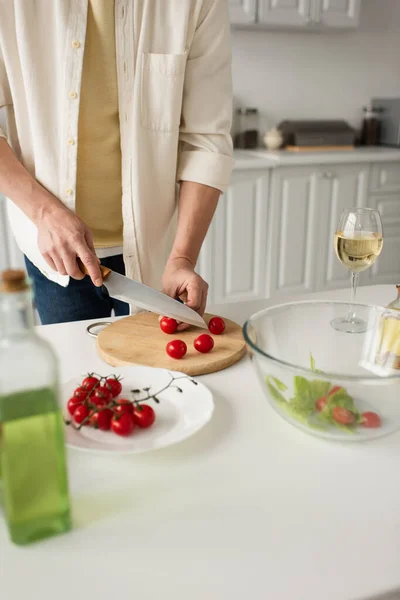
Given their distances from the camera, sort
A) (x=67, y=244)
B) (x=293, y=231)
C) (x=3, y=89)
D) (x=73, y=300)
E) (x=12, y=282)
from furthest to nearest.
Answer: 1. (x=293, y=231)
2. (x=73, y=300)
3. (x=3, y=89)
4. (x=67, y=244)
5. (x=12, y=282)

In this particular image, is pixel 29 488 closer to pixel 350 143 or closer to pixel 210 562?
pixel 210 562

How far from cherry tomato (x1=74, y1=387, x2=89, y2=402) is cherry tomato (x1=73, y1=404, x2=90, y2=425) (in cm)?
2

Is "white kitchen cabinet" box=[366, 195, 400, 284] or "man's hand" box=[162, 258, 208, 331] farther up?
"man's hand" box=[162, 258, 208, 331]

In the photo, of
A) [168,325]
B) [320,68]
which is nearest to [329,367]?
[168,325]

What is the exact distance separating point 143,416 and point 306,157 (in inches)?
96.8

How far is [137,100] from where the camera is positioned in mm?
1261

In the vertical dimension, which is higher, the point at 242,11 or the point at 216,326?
the point at 242,11

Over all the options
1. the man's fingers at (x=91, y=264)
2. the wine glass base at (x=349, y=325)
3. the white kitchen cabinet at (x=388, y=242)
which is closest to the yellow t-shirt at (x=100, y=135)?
the man's fingers at (x=91, y=264)

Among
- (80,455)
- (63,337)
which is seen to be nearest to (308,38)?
(63,337)

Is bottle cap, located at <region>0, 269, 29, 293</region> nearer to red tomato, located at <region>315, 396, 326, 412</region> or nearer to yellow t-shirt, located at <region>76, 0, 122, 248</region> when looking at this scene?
red tomato, located at <region>315, 396, 326, 412</region>

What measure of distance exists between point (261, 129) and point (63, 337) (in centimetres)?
269

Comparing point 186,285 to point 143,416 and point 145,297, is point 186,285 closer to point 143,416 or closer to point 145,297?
point 145,297

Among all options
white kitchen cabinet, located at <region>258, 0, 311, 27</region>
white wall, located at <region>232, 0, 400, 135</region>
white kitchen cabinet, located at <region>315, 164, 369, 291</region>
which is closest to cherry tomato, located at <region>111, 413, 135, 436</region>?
white kitchen cabinet, located at <region>315, 164, 369, 291</region>

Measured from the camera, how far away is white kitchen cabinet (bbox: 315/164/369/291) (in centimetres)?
304
